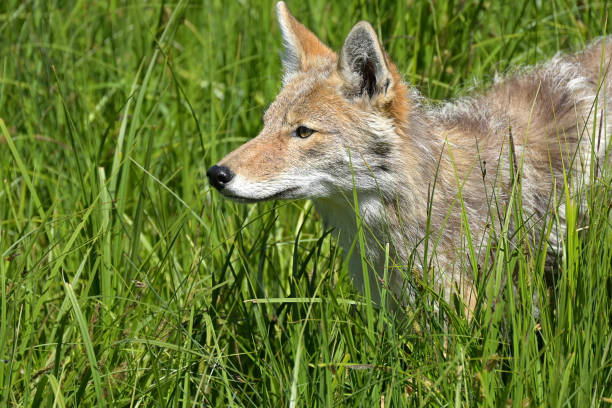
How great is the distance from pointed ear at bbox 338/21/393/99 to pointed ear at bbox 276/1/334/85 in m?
0.43

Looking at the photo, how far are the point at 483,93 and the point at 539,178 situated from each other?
925mm

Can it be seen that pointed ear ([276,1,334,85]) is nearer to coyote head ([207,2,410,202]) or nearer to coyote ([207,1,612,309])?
coyote ([207,1,612,309])

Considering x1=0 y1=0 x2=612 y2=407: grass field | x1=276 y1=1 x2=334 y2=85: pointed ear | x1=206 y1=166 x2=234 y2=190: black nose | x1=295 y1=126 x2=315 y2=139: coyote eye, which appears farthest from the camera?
x1=276 y1=1 x2=334 y2=85: pointed ear

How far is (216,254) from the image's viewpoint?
13.9 ft

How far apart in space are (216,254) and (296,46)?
118 centimetres

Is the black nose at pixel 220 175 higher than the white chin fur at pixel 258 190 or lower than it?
higher

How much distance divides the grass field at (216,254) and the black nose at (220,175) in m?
0.18

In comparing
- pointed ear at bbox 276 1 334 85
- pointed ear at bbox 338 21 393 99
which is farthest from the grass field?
pointed ear at bbox 338 21 393 99

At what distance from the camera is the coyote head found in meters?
3.73

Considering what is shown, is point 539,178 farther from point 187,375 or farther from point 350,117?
point 187,375

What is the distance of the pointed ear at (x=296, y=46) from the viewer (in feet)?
14.2

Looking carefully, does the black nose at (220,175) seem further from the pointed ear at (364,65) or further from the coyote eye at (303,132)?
the pointed ear at (364,65)

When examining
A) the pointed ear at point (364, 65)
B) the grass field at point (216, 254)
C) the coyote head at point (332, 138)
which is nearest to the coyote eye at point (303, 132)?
the coyote head at point (332, 138)

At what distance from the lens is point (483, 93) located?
191 inches
